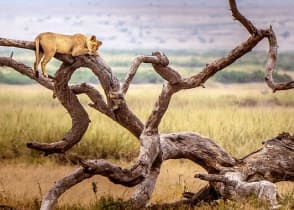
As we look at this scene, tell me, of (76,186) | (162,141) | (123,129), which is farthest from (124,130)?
(162,141)

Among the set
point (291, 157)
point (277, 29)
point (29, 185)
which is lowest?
point (29, 185)

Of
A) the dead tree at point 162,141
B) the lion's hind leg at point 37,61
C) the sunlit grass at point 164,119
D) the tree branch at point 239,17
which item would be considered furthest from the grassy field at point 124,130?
the tree branch at point 239,17

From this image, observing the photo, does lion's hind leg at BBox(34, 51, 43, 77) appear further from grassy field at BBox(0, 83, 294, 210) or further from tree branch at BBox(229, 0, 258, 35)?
grassy field at BBox(0, 83, 294, 210)

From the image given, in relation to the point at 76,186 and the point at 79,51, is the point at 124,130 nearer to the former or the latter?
the point at 76,186

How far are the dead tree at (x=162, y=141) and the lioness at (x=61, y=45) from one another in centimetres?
6

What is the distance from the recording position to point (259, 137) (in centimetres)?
889

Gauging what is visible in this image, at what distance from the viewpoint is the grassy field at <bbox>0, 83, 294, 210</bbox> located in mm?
7352

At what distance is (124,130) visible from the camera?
29.3 ft

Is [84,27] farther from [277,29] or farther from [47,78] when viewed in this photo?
[47,78]

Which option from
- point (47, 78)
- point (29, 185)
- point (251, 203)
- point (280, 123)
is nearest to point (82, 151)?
point (29, 185)

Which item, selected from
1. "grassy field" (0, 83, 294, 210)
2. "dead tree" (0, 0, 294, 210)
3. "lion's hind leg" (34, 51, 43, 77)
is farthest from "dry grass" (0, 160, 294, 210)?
"lion's hind leg" (34, 51, 43, 77)

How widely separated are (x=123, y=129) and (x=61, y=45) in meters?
3.51

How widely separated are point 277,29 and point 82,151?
267 cm

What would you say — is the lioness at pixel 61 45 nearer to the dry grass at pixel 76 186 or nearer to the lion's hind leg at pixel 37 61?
the lion's hind leg at pixel 37 61
